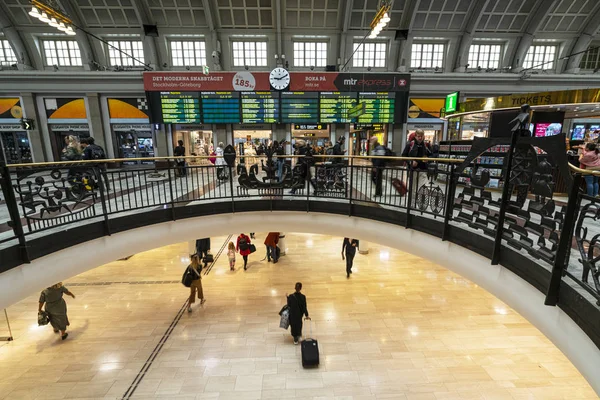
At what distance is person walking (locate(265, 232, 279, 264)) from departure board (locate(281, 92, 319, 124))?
557cm

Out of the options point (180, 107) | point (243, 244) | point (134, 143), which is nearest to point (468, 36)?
point (180, 107)

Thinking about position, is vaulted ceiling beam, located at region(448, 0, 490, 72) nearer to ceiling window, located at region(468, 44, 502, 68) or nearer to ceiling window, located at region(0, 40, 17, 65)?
ceiling window, located at region(468, 44, 502, 68)

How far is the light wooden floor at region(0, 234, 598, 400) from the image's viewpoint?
577cm

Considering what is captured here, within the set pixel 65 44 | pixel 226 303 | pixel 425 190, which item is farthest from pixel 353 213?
pixel 65 44

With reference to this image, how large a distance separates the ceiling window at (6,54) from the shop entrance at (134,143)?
20.1 feet

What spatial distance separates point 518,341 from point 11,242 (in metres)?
10.9

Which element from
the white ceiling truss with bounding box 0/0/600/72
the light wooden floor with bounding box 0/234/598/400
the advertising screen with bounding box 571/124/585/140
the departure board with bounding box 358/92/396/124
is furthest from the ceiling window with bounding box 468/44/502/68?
the light wooden floor with bounding box 0/234/598/400

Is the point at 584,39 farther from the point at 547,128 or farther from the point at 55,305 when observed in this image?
the point at 55,305

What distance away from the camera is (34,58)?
13492mm

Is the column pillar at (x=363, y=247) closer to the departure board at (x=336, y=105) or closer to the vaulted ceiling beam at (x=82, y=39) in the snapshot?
the departure board at (x=336, y=105)

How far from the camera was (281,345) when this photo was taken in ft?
23.0

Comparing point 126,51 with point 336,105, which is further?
point 126,51

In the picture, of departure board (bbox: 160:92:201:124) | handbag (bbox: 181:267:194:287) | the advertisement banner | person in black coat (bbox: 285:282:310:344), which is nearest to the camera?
person in black coat (bbox: 285:282:310:344)

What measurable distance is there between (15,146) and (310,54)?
1576 centimetres
